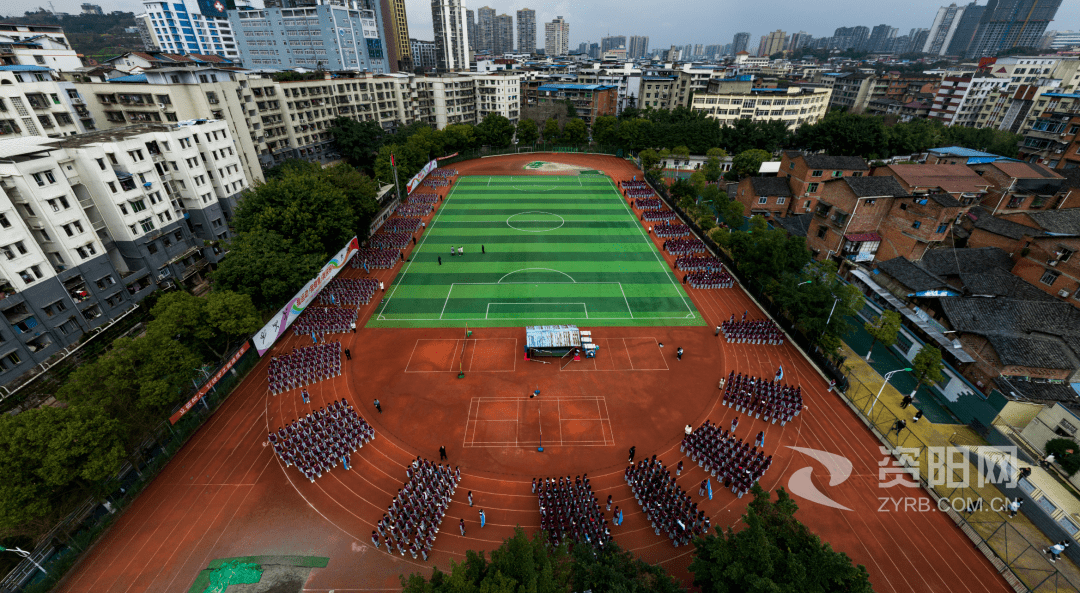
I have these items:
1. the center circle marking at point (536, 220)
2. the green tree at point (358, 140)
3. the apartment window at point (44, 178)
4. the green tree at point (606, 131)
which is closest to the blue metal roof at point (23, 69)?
the apartment window at point (44, 178)

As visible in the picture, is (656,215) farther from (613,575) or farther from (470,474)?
(613,575)

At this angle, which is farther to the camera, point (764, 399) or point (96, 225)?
point (96, 225)

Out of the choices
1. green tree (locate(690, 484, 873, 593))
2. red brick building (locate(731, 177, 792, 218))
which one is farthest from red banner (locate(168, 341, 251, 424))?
red brick building (locate(731, 177, 792, 218))

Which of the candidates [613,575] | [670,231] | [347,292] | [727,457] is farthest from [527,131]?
[613,575]

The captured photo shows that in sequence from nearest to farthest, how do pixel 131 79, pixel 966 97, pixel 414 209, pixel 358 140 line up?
pixel 131 79 < pixel 414 209 < pixel 358 140 < pixel 966 97

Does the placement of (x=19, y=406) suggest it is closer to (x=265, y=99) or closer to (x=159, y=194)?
(x=159, y=194)

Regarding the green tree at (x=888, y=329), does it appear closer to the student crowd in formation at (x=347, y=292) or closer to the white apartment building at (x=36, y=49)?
the student crowd in formation at (x=347, y=292)

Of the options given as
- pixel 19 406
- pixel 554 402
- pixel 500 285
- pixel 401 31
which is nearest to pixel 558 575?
pixel 554 402
